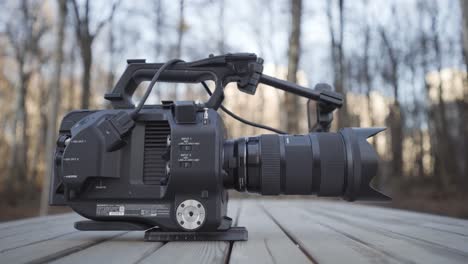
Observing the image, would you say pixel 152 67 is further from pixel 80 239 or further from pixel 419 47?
pixel 419 47

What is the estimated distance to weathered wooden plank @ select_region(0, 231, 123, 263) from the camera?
111 cm

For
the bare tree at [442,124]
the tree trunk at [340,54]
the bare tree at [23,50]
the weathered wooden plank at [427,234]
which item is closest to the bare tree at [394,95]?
the bare tree at [442,124]

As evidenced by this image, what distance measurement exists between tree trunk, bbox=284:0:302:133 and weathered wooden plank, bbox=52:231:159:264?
5.43 m

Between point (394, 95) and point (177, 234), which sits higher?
point (394, 95)

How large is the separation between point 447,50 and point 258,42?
7452mm

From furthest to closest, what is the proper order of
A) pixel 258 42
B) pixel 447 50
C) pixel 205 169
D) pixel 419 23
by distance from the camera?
pixel 419 23 → pixel 447 50 → pixel 258 42 → pixel 205 169

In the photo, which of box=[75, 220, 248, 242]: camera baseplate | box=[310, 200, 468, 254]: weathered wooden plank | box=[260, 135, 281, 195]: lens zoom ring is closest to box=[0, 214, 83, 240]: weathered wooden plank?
box=[75, 220, 248, 242]: camera baseplate

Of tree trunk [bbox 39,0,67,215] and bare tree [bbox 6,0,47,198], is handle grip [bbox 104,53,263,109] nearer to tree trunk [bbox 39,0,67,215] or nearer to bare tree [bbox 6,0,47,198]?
tree trunk [bbox 39,0,67,215]

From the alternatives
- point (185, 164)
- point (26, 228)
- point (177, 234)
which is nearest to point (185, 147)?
point (185, 164)

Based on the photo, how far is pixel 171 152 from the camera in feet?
4.73

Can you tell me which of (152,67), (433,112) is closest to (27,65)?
(152,67)

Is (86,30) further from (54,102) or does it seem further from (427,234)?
(427,234)

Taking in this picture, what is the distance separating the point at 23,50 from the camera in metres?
12.4

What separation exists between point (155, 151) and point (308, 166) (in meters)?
0.61
